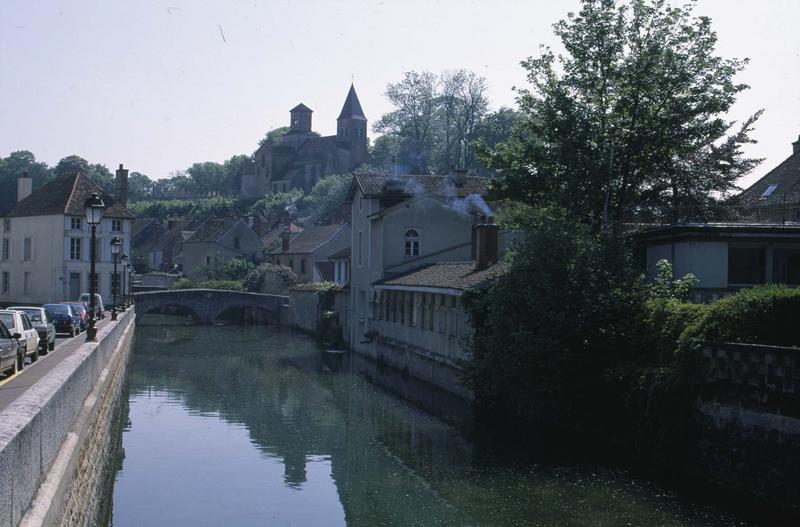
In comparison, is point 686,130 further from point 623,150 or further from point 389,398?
point 389,398

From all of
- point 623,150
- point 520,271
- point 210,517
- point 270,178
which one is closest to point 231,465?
point 210,517

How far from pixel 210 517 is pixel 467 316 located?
14790 mm

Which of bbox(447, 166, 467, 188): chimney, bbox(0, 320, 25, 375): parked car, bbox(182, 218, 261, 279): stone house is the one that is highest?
bbox(447, 166, 467, 188): chimney

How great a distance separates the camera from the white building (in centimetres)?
6325

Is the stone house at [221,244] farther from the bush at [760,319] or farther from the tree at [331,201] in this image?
the bush at [760,319]

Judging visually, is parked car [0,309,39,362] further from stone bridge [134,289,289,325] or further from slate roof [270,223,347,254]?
slate roof [270,223,347,254]

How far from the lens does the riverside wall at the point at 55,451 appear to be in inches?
277

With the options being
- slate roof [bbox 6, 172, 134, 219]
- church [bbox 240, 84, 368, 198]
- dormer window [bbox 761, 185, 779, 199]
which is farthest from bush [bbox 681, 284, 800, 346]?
church [bbox 240, 84, 368, 198]

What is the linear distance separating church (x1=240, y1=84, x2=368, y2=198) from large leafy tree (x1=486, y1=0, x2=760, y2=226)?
106765mm

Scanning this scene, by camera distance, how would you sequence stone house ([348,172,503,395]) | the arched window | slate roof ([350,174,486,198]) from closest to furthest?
stone house ([348,172,503,395]), the arched window, slate roof ([350,174,486,198])

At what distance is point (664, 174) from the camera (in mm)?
33812

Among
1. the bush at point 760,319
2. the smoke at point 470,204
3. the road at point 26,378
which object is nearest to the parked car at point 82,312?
the road at point 26,378

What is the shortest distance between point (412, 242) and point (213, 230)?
176ft

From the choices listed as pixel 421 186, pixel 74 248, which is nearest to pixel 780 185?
pixel 421 186
